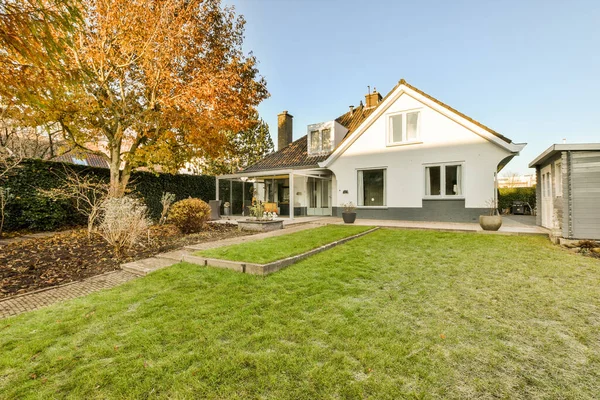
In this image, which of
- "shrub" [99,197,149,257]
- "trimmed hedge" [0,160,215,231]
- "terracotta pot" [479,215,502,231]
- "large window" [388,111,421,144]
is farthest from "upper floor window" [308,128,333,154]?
"shrub" [99,197,149,257]

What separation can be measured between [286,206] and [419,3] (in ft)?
41.7

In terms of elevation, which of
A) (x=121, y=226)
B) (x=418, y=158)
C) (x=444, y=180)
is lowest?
(x=121, y=226)

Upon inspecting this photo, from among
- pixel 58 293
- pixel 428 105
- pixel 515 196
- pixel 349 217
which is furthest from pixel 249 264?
pixel 515 196

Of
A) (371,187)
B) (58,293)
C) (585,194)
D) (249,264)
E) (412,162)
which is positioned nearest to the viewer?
(58,293)

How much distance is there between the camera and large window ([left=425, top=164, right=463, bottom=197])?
12.0 meters

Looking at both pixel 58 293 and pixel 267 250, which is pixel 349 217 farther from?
pixel 58 293

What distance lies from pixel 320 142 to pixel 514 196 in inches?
607

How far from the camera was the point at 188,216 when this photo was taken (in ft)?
31.2

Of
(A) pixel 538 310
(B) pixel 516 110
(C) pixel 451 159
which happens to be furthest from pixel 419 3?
(A) pixel 538 310

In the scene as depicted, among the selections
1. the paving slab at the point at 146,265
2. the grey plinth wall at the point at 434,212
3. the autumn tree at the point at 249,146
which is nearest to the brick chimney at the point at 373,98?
the grey plinth wall at the point at 434,212

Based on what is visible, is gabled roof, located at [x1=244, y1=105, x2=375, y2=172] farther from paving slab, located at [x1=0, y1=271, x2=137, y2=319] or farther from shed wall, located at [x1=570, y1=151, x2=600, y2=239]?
paving slab, located at [x1=0, y1=271, x2=137, y2=319]

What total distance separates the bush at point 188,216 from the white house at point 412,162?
5509 mm

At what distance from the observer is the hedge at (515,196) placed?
755 inches

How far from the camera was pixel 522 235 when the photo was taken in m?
8.57
